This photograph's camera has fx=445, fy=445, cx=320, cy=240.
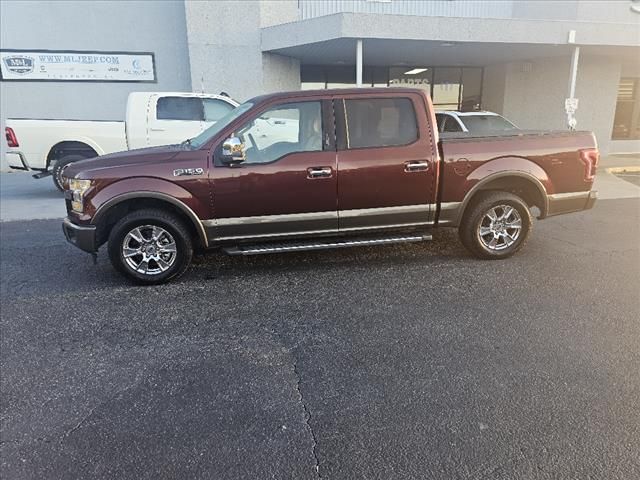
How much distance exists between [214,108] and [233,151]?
215 inches

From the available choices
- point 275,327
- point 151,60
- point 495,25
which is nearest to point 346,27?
point 495,25

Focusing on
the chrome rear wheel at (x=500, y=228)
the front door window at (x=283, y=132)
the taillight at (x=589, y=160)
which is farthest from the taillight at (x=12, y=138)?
the taillight at (x=589, y=160)

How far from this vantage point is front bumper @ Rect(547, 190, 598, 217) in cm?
529

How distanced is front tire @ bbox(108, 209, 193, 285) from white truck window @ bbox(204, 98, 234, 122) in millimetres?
5224

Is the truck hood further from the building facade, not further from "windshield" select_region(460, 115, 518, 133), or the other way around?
the building facade

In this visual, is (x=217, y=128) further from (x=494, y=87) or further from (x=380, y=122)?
(x=494, y=87)

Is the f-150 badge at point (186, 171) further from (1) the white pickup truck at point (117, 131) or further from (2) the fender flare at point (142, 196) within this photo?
(1) the white pickup truck at point (117, 131)

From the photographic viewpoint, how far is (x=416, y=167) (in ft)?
15.9

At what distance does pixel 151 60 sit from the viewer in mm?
13617

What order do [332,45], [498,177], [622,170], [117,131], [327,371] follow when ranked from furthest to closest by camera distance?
1. [622,170]
2. [332,45]
3. [117,131]
4. [498,177]
5. [327,371]

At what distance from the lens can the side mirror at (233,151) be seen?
436 centimetres

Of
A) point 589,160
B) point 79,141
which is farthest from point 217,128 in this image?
point 79,141

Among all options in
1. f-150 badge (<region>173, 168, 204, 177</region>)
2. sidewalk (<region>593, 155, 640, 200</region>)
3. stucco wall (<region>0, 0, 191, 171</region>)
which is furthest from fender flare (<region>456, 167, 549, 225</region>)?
stucco wall (<region>0, 0, 191, 171</region>)

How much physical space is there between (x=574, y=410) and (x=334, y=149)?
3181 mm
